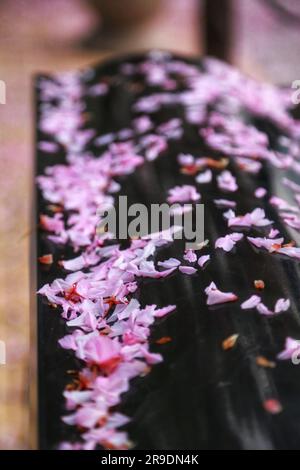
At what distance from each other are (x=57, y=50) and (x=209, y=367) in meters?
3.33

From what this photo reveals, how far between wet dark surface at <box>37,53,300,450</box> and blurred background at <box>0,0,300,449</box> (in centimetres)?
53

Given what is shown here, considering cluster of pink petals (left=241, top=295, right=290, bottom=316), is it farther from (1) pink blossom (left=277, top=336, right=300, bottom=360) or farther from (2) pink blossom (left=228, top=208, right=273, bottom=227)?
(2) pink blossom (left=228, top=208, right=273, bottom=227)

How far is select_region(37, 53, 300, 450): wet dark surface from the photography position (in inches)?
39.5

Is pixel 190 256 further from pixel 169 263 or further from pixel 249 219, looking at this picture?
pixel 249 219

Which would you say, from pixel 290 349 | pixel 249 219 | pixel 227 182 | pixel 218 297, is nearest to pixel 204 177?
pixel 227 182

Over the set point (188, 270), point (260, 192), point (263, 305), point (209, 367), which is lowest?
point (209, 367)

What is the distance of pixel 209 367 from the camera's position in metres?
1.10

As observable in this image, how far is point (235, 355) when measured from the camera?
1.11 m

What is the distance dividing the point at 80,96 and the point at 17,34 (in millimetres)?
2058

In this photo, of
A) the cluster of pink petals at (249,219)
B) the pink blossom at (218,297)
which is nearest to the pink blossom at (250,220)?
the cluster of pink petals at (249,219)

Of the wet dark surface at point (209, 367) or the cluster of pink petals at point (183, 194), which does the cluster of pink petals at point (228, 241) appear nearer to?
the wet dark surface at point (209, 367)

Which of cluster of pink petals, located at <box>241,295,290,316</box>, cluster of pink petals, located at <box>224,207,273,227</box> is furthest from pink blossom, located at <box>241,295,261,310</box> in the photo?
cluster of pink petals, located at <box>224,207,273,227</box>

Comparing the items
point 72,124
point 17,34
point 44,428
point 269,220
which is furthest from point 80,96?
point 17,34
